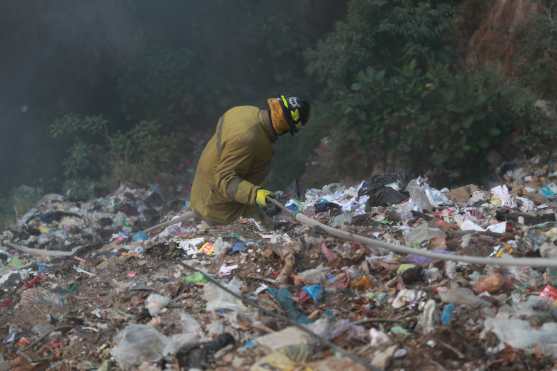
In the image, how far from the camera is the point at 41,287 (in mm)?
5207

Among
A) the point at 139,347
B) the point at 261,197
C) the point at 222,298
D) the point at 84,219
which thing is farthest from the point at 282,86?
the point at 139,347

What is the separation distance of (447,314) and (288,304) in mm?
848

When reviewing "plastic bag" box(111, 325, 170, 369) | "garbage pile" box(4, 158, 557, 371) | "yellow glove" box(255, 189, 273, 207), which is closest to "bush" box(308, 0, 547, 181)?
"garbage pile" box(4, 158, 557, 371)

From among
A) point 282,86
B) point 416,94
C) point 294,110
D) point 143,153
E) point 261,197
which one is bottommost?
point 143,153

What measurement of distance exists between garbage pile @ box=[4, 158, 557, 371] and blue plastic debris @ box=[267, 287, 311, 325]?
0.5 inches

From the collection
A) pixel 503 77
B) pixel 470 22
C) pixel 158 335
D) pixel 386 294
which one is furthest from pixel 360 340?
pixel 470 22

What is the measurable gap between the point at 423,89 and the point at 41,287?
495cm

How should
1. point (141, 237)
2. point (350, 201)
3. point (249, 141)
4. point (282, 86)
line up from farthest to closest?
1. point (282, 86)
2. point (141, 237)
3. point (350, 201)
4. point (249, 141)

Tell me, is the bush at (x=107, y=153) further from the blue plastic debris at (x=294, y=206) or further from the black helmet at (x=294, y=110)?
the black helmet at (x=294, y=110)

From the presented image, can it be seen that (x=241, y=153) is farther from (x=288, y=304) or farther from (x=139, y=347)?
(x=139, y=347)

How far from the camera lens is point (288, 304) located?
12.3 ft

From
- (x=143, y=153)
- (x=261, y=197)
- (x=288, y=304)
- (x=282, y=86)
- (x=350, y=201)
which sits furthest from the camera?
(x=282, y=86)

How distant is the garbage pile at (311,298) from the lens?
3.24 meters

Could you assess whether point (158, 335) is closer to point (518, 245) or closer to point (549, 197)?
point (518, 245)
